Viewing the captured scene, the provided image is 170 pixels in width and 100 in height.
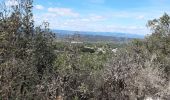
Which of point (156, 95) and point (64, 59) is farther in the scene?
point (156, 95)

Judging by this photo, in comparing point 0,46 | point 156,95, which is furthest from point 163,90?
point 0,46

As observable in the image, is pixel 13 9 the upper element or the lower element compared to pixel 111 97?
upper

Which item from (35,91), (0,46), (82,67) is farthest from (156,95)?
(0,46)

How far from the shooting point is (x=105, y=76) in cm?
1578

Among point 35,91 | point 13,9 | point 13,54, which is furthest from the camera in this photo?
point 13,9

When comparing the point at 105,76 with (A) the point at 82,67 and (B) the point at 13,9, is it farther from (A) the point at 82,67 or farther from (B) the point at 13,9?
(B) the point at 13,9

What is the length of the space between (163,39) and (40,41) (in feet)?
75.6

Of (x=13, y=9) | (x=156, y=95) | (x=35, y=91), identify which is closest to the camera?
(x=35, y=91)

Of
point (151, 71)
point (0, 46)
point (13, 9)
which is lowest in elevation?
point (151, 71)

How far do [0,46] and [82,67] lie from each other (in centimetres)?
375

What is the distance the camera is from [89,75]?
1566 centimetres

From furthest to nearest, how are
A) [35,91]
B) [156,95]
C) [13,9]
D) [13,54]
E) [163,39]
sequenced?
[163,39], [156,95], [13,9], [13,54], [35,91]

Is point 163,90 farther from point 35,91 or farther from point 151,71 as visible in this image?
point 35,91

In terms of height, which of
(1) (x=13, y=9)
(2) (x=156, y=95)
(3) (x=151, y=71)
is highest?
→ (1) (x=13, y=9)
